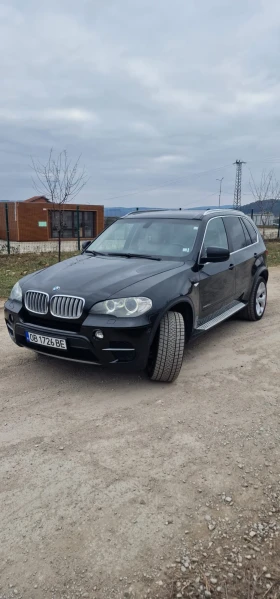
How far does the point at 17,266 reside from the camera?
12258mm

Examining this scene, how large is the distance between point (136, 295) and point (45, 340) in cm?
91

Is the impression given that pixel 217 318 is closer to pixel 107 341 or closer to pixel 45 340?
pixel 107 341

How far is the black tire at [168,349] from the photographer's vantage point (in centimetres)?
359

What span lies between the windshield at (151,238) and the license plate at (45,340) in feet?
4.98

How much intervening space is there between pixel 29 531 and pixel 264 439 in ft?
5.55

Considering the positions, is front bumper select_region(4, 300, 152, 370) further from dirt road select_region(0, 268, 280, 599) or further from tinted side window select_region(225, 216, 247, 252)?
tinted side window select_region(225, 216, 247, 252)

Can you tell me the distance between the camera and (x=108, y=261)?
171 inches

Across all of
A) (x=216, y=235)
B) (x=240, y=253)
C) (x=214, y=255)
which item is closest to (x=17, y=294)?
(x=214, y=255)

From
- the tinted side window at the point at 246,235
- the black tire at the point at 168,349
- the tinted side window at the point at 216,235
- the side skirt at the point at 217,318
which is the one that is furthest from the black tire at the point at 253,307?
the black tire at the point at 168,349

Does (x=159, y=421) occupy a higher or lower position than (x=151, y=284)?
lower

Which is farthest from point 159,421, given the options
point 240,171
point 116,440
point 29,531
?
point 240,171

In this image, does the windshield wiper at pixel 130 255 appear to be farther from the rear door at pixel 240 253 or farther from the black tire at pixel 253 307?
the black tire at pixel 253 307

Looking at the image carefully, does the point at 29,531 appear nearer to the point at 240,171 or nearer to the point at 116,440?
the point at 116,440

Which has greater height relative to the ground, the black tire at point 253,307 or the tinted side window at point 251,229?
the tinted side window at point 251,229
